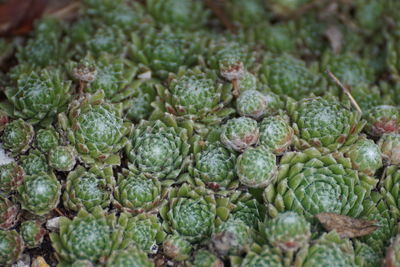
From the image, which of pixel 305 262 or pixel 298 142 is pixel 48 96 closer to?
pixel 298 142

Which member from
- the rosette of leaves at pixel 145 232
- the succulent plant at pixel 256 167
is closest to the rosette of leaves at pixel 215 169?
the succulent plant at pixel 256 167

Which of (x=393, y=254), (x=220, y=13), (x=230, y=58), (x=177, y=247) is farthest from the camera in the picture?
(x=220, y=13)

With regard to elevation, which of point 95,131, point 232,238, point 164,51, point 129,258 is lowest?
point 129,258

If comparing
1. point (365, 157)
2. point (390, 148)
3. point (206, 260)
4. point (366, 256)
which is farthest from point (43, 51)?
point (366, 256)

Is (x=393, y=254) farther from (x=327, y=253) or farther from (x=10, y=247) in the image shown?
(x=10, y=247)

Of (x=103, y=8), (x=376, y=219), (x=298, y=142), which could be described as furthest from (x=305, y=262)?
(x=103, y=8)

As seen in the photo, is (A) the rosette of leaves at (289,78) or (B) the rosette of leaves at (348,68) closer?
(A) the rosette of leaves at (289,78)

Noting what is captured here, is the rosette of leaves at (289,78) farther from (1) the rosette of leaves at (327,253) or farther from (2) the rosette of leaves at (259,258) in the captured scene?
(2) the rosette of leaves at (259,258)
